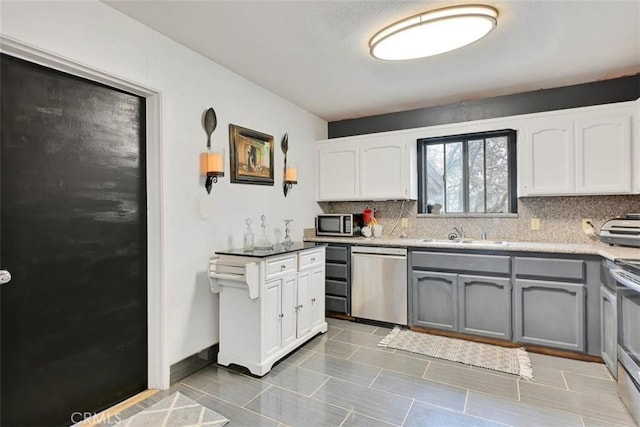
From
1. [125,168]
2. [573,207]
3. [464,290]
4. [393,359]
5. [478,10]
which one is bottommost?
[393,359]

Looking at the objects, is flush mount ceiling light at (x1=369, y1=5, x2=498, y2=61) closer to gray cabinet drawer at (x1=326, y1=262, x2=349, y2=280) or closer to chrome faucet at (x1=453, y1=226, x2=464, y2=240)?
chrome faucet at (x1=453, y1=226, x2=464, y2=240)

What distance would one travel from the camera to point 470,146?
12.4 ft

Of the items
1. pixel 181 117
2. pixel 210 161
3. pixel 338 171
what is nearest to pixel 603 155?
pixel 338 171

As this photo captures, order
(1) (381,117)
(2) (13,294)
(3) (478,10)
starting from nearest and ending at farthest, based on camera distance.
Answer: (2) (13,294)
(3) (478,10)
(1) (381,117)

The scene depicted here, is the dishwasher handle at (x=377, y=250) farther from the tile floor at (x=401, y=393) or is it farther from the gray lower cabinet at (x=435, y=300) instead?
the tile floor at (x=401, y=393)

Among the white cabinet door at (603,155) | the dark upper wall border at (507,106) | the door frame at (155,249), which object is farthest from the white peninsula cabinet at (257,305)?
the white cabinet door at (603,155)

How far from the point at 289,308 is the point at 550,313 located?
88.0 inches

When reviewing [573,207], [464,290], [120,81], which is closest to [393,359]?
[464,290]

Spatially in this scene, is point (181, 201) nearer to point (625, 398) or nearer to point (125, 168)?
point (125, 168)

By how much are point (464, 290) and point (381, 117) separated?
2.32 metres

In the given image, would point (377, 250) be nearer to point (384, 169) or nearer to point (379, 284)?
point (379, 284)

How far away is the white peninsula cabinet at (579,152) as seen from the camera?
2.84 meters

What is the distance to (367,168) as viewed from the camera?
157 inches

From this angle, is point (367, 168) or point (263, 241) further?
point (367, 168)
